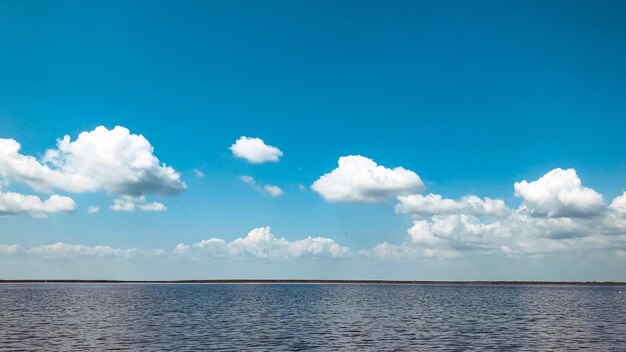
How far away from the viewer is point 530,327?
247 feet

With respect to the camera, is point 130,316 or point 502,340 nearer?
point 502,340

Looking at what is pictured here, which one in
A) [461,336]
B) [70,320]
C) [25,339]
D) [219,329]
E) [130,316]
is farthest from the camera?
[130,316]

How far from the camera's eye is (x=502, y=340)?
6075 centimetres

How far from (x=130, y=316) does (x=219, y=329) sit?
26.7m

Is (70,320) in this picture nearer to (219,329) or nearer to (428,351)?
(219,329)

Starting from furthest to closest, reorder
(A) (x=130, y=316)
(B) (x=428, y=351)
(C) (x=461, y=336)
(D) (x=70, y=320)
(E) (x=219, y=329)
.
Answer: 1. (A) (x=130, y=316)
2. (D) (x=70, y=320)
3. (E) (x=219, y=329)
4. (C) (x=461, y=336)
5. (B) (x=428, y=351)

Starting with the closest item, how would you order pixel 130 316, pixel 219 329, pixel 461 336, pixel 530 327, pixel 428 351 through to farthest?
pixel 428 351, pixel 461 336, pixel 219 329, pixel 530 327, pixel 130 316

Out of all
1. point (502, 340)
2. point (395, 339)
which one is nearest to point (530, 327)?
point (502, 340)

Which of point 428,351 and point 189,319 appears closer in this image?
point 428,351

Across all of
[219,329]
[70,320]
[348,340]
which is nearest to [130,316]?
[70,320]

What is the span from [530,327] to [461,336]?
→ 56.0 feet

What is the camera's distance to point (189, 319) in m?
83.9

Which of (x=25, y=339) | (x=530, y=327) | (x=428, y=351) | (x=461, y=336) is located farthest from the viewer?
→ (x=530, y=327)

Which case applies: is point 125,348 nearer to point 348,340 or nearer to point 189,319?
point 348,340
